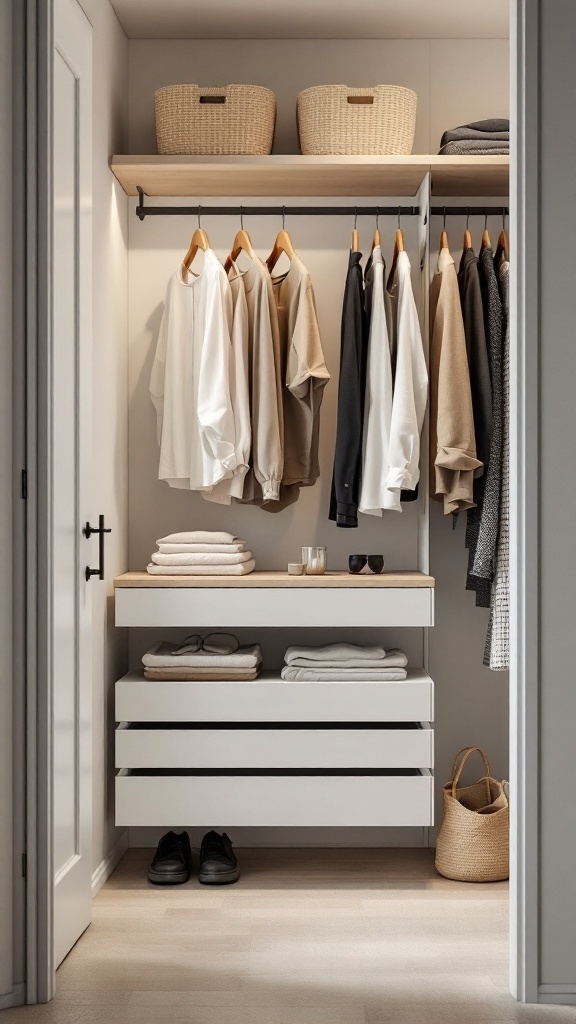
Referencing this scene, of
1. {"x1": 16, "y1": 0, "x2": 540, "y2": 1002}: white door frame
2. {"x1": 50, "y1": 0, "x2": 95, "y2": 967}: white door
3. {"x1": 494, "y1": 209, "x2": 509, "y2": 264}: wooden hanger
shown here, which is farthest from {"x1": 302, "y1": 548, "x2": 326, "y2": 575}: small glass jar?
{"x1": 494, "y1": 209, "x2": 509, "y2": 264}: wooden hanger

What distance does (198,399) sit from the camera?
10.7 feet

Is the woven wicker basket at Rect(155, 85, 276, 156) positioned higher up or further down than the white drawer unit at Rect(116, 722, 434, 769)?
higher up

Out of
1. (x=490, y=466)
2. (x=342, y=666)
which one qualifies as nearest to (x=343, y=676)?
(x=342, y=666)

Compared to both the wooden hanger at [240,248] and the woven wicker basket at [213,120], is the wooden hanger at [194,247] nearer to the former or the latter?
the wooden hanger at [240,248]

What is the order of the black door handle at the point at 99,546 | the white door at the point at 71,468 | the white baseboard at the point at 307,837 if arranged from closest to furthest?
the white door at the point at 71,468
the black door handle at the point at 99,546
the white baseboard at the point at 307,837

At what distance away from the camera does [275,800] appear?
311cm

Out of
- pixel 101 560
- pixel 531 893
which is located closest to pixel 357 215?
pixel 101 560

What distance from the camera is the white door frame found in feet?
7.41

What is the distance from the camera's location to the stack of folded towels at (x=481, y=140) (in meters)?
3.31

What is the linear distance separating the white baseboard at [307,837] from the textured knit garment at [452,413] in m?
1.19

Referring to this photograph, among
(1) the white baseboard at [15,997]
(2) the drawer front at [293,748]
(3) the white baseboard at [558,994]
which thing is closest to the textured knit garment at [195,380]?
(2) the drawer front at [293,748]

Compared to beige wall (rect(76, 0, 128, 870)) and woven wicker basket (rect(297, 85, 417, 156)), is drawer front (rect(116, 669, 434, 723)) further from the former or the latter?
woven wicker basket (rect(297, 85, 417, 156))

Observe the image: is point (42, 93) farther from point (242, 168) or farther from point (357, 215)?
point (357, 215)

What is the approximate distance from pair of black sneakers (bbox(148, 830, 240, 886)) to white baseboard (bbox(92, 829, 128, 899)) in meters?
0.14
